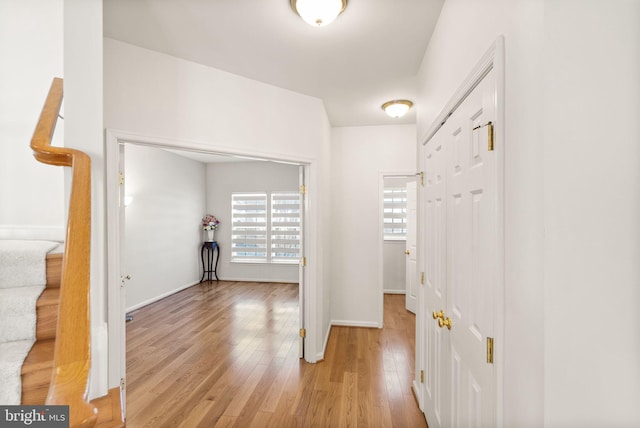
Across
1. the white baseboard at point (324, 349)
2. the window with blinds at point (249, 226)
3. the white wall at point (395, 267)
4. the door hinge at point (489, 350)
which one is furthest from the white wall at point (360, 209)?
the window with blinds at point (249, 226)

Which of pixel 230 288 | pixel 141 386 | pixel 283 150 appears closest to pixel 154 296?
pixel 230 288

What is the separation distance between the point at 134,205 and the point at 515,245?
5.04 meters

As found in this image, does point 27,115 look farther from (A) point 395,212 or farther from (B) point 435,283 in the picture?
(A) point 395,212

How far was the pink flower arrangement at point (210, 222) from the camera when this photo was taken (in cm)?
611

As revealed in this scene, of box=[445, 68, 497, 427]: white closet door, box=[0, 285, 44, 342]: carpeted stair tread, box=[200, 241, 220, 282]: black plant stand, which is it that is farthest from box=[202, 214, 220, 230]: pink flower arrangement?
box=[445, 68, 497, 427]: white closet door

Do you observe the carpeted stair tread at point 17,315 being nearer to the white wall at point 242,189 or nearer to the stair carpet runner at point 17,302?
the stair carpet runner at point 17,302

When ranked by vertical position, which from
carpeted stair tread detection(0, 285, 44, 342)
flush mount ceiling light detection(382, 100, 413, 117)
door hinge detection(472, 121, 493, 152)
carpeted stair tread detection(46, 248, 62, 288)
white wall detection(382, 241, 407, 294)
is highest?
flush mount ceiling light detection(382, 100, 413, 117)

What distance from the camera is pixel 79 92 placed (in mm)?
1086

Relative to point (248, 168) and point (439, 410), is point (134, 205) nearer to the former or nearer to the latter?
point (248, 168)

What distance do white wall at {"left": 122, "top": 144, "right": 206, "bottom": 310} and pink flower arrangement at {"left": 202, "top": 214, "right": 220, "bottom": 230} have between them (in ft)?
0.42

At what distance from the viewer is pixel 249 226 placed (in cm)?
633

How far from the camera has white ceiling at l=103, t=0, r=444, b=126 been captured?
1.59 m

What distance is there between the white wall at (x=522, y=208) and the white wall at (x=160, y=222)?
4849mm

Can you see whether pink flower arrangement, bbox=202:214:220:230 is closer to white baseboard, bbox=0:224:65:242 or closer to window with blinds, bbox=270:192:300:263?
window with blinds, bbox=270:192:300:263
